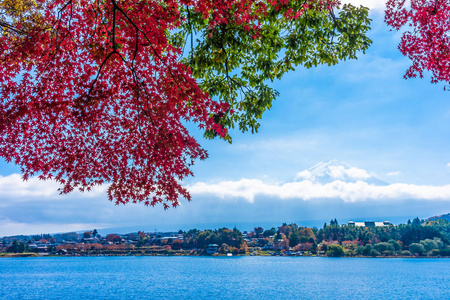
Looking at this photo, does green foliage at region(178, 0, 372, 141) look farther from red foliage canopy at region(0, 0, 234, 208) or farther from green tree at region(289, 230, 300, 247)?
green tree at region(289, 230, 300, 247)

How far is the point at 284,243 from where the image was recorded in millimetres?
137000

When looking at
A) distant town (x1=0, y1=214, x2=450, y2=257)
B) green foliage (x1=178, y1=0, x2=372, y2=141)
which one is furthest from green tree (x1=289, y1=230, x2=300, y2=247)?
green foliage (x1=178, y1=0, x2=372, y2=141)

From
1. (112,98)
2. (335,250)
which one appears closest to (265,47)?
(112,98)

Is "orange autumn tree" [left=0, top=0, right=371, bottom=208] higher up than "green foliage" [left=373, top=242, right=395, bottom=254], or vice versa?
"orange autumn tree" [left=0, top=0, right=371, bottom=208]

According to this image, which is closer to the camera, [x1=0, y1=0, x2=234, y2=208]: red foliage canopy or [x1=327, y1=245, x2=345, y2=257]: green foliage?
[x1=0, y1=0, x2=234, y2=208]: red foliage canopy

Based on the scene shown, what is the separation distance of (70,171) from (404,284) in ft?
240

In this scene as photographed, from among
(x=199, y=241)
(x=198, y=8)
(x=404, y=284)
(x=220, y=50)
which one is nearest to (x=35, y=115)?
(x=198, y=8)

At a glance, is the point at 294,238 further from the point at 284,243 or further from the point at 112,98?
the point at 112,98

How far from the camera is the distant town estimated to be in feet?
351

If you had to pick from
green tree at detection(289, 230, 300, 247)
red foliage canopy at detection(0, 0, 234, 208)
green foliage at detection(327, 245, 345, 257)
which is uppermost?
red foliage canopy at detection(0, 0, 234, 208)

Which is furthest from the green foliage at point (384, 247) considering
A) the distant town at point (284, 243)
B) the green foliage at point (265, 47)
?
the green foliage at point (265, 47)

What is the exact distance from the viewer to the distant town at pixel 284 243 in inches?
4215

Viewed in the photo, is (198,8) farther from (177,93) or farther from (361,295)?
(361,295)

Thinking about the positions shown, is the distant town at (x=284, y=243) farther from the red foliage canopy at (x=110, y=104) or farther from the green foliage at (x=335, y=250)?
the red foliage canopy at (x=110, y=104)
